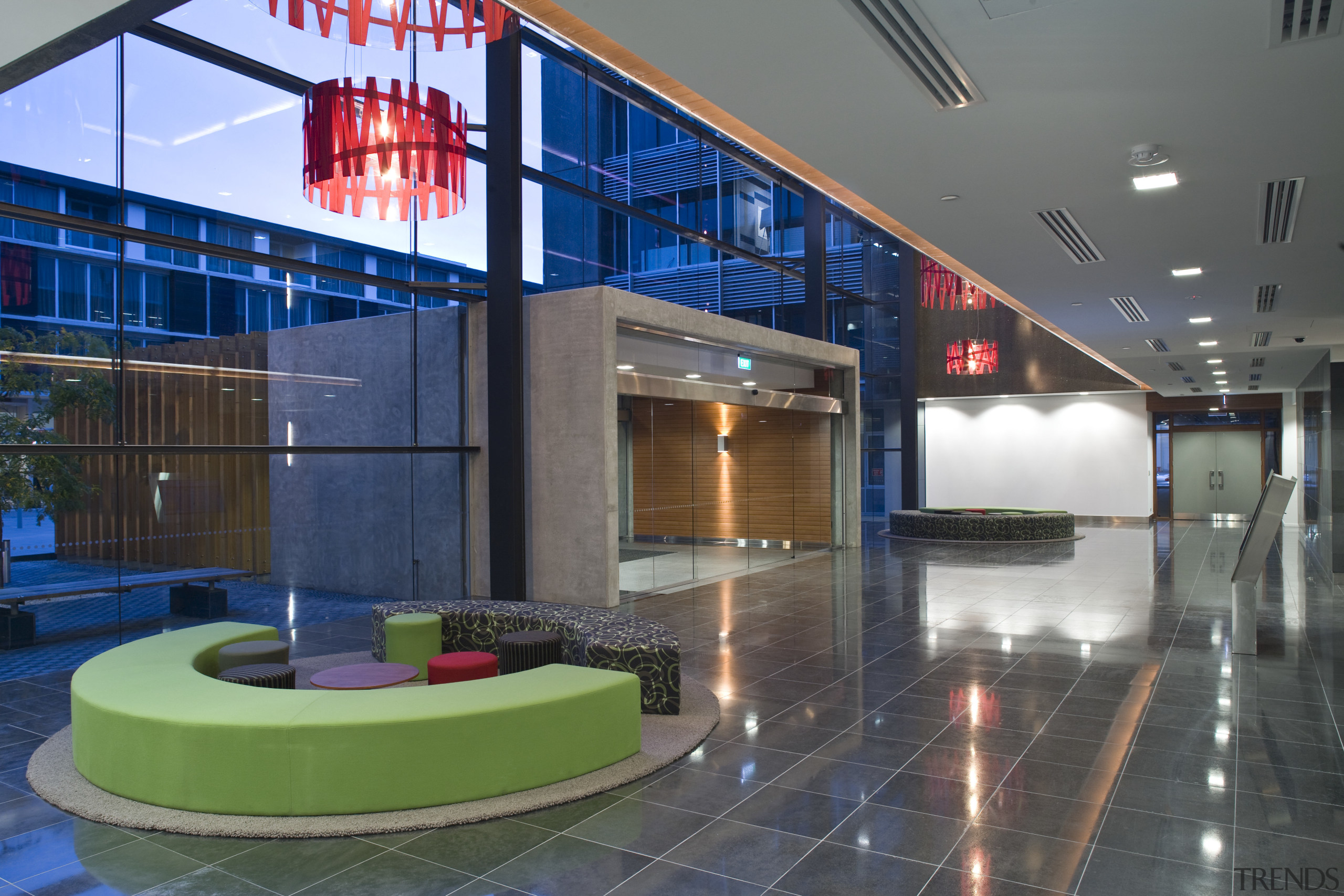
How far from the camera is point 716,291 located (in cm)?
1563

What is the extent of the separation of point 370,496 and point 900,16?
856 centimetres

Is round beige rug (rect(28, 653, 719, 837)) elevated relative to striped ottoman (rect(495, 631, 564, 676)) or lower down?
lower down

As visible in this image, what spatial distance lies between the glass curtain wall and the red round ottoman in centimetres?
302

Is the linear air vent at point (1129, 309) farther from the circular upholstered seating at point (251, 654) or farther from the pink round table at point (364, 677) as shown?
the circular upholstered seating at point (251, 654)

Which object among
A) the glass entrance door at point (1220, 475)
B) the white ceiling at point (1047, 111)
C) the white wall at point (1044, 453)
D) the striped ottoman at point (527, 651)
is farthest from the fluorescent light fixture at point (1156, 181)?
the glass entrance door at point (1220, 475)

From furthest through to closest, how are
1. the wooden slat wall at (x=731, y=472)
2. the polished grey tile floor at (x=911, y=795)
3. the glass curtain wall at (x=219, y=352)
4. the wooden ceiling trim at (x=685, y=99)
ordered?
the wooden slat wall at (x=731, y=472) → the glass curtain wall at (x=219, y=352) → the polished grey tile floor at (x=911, y=795) → the wooden ceiling trim at (x=685, y=99)

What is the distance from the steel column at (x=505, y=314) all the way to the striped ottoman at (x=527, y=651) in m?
3.67

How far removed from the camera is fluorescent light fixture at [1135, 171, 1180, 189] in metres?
5.55

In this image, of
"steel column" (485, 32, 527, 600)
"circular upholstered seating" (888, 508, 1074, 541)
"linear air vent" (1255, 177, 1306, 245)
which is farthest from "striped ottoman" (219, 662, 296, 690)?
"circular upholstered seating" (888, 508, 1074, 541)

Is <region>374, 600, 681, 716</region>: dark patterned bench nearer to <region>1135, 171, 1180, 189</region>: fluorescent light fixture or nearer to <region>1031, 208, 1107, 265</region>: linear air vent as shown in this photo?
<region>1031, 208, 1107, 265</region>: linear air vent

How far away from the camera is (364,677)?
6254 millimetres

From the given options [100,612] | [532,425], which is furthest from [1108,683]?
[100,612]

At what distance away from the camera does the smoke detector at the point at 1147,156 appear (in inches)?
199

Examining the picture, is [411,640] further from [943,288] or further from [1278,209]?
[943,288]
